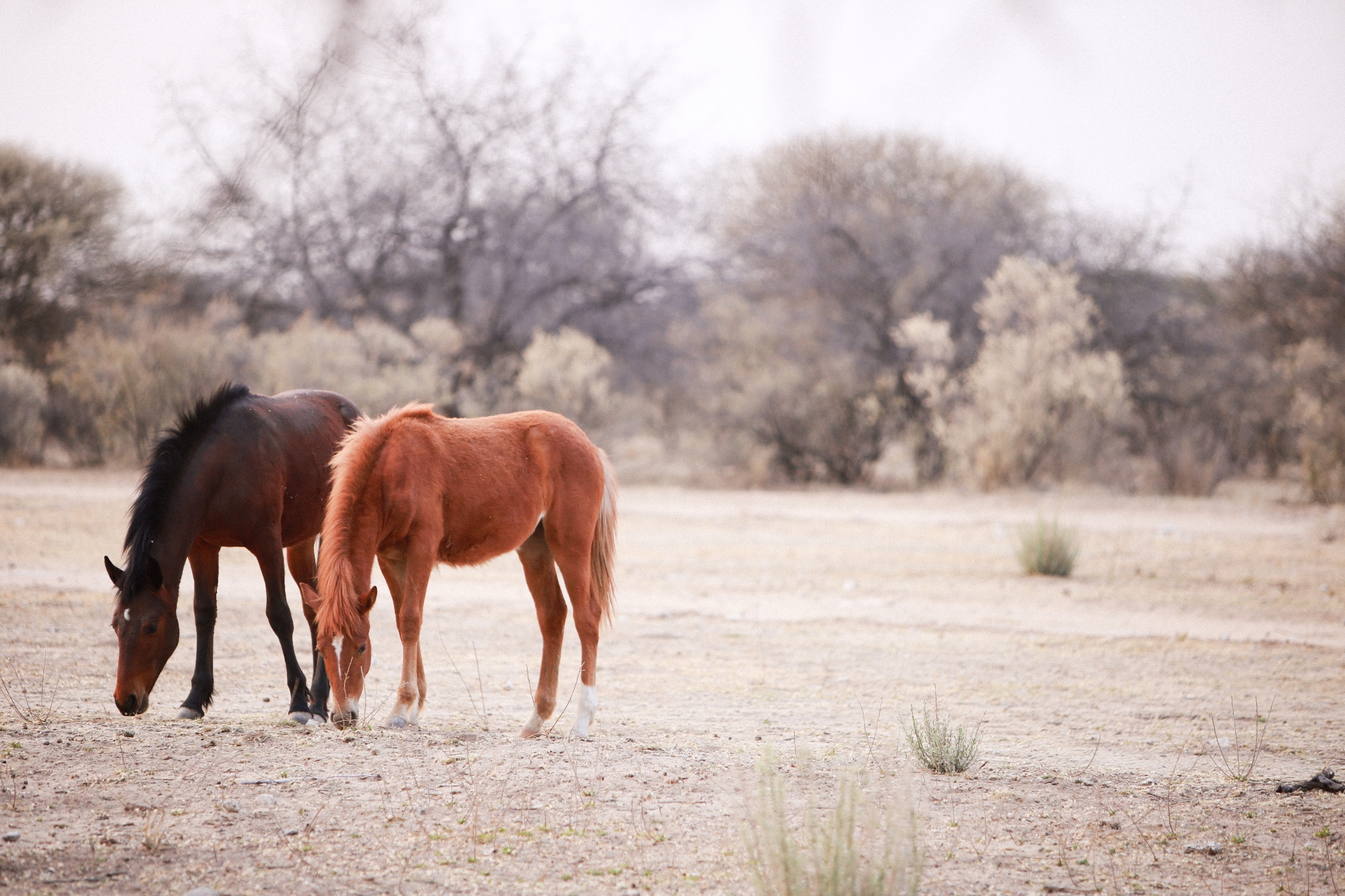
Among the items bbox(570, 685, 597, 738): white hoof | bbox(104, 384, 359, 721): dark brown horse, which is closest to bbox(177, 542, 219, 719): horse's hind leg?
bbox(104, 384, 359, 721): dark brown horse

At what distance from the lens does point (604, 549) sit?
5922mm

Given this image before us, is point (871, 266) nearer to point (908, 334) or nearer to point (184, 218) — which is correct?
point (908, 334)

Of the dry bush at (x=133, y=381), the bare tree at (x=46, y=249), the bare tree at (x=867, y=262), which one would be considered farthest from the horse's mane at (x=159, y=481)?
the bare tree at (x=46, y=249)

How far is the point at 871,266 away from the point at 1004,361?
6.22m

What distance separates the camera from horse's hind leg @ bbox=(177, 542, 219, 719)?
5.62 meters

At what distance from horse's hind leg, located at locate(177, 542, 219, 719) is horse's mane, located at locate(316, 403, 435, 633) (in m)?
0.96

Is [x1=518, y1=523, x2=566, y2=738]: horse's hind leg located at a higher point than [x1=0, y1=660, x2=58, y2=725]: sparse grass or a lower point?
higher

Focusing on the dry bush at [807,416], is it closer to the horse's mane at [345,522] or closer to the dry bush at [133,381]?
the dry bush at [133,381]

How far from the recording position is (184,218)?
92.5 feet

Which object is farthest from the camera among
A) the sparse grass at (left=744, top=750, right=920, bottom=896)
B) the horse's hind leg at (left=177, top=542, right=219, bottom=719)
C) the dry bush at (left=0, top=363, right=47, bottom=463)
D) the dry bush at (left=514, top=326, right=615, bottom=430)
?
the dry bush at (left=514, top=326, right=615, bottom=430)

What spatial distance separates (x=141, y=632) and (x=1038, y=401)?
64.8 feet

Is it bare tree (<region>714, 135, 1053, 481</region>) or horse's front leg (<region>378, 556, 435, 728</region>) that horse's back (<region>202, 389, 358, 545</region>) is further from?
bare tree (<region>714, 135, 1053, 481</region>)

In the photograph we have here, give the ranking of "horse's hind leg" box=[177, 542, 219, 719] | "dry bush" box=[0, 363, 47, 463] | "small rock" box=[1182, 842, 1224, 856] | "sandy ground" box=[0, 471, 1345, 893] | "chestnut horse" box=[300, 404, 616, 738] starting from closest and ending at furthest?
"sandy ground" box=[0, 471, 1345, 893]
"small rock" box=[1182, 842, 1224, 856]
"chestnut horse" box=[300, 404, 616, 738]
"horse's hind leg" box=[177, 542, 219, 719]
"dry bush" box=[0, 363, 47, 463]

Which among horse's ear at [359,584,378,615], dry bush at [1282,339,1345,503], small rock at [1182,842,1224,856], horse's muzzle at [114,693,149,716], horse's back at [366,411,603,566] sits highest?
A: dry bush at [1282,339,1345,503]
